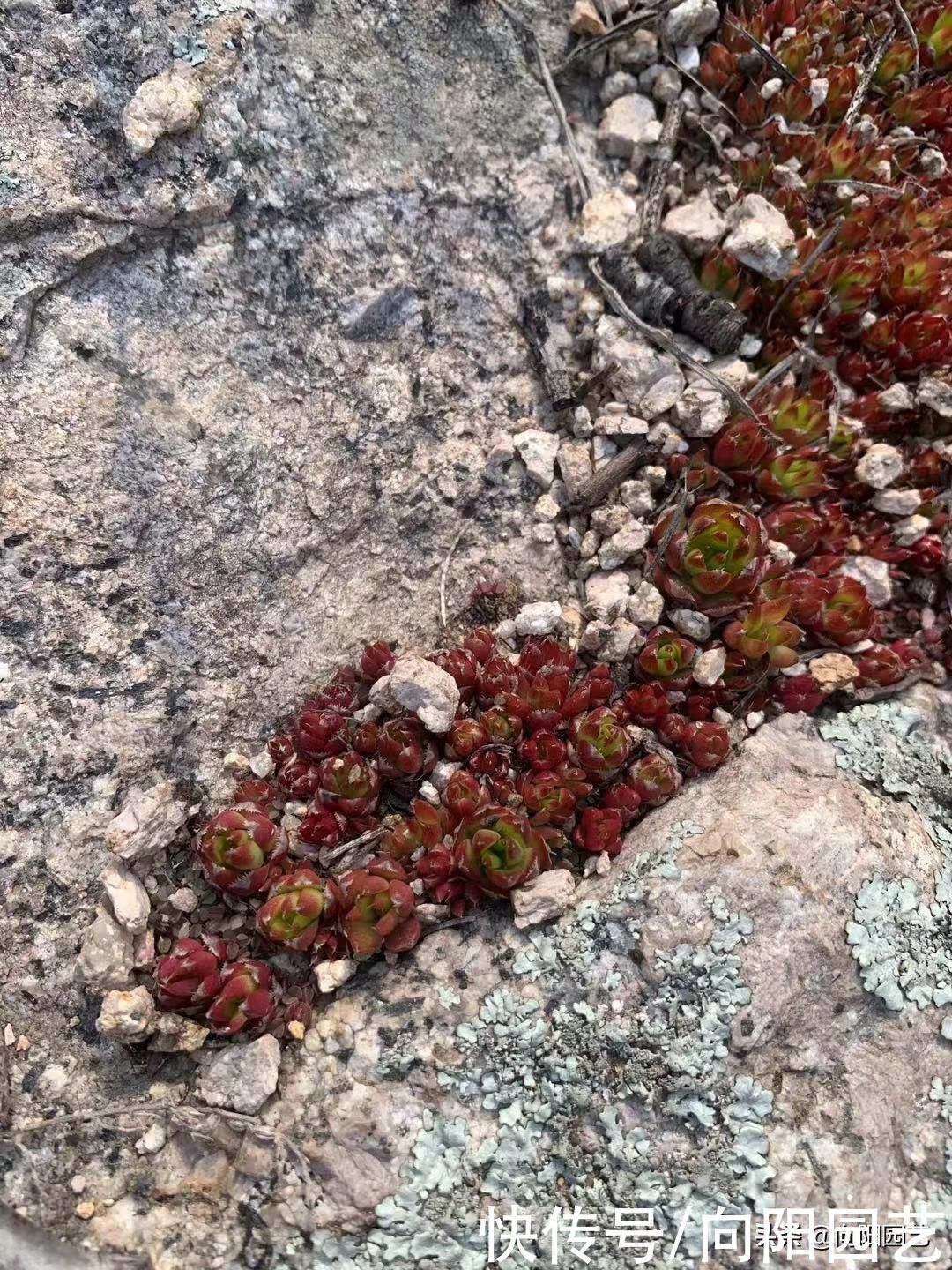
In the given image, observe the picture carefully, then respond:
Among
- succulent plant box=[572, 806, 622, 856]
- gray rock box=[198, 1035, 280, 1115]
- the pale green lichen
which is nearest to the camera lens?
the pale green lichen

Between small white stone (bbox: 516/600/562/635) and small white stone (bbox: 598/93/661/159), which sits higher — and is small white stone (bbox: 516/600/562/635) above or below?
below

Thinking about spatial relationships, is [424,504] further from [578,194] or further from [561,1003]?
[561,1003]

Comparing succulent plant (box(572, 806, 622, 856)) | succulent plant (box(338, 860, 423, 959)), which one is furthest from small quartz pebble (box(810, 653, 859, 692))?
succulent plant (box(338, 860, 423, 959))

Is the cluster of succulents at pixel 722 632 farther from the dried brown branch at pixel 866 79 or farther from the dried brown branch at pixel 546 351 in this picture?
the dried brown branch at pixel 546 351

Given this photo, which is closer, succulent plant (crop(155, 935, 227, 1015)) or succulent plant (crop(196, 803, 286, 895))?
succulent plant (crop(155, 935, 227, 1015))

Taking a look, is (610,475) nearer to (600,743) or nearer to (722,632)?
(722,632)

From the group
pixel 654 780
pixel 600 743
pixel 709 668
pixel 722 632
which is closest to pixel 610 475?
pixel 722 632

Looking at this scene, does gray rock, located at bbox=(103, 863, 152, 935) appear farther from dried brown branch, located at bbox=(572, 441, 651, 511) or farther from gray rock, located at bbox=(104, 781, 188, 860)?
dried brown branch, located at bbox=(572, 441, 651, 511)
